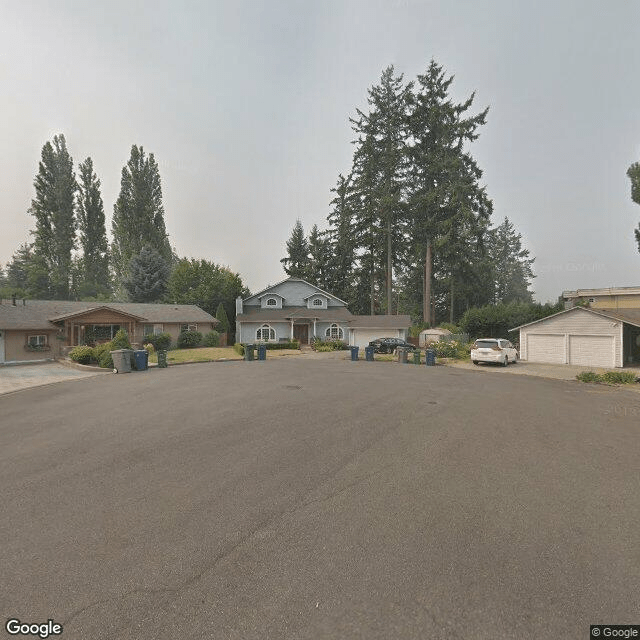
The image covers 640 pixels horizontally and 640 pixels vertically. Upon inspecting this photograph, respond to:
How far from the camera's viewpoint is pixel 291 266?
5756cm

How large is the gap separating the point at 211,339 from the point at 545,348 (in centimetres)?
2899

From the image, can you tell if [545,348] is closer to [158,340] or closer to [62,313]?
[158,340]

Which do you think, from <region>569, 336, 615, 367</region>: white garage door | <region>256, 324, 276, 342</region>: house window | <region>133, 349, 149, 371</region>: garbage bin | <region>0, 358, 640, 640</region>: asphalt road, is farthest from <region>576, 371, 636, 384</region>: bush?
<region>256, 324, 276, 342</region>: house window

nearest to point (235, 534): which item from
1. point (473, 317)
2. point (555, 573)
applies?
point (555, 573)

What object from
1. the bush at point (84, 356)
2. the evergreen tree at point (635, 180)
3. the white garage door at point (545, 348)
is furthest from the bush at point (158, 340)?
the evergreen tree at point (635, 180)

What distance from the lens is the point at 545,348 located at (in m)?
23.2

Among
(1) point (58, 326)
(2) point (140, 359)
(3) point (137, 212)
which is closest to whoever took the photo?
(2) point (140, 359)

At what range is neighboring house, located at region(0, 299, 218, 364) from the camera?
24000 millimetres

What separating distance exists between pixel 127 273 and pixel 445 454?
56.8 meters

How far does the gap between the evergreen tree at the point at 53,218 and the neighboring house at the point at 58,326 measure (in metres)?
27.2

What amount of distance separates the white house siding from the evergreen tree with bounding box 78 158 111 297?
58056mm

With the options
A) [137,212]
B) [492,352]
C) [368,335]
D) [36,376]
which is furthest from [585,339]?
[137,212]

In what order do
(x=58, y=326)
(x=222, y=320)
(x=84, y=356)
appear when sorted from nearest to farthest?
(x=84, y=356) < (x=58, y=326) < (x=222, y=320)

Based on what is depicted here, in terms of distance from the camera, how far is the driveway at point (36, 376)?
1492 cm
